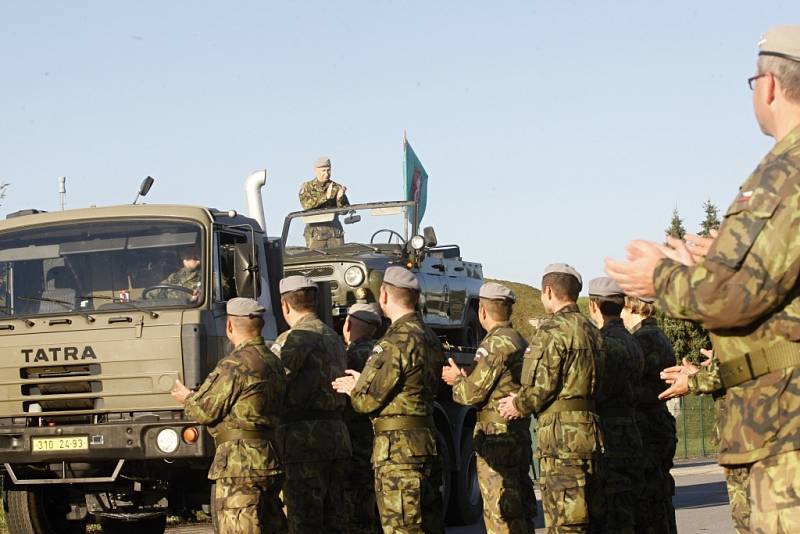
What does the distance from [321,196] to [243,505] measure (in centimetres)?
716

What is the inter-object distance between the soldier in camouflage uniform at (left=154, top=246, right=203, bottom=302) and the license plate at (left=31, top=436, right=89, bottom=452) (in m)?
1.18

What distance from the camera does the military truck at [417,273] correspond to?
1298 cm

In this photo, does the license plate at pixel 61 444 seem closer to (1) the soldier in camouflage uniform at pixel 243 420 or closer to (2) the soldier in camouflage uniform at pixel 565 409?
(1) the soldier in camouflage uniform at pixel 243 420

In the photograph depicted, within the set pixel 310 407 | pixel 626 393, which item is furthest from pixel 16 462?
pixel 626 393

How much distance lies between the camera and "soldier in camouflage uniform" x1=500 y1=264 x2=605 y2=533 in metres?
8.20

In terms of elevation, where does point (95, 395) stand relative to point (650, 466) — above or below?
above

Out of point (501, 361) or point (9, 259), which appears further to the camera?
point (9, 259)

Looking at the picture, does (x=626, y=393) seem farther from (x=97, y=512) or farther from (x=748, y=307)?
(x=748, y=307)

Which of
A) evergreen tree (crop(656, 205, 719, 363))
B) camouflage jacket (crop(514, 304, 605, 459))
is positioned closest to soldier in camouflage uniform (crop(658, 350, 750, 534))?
camouflage jacket (crop(514, 304, 605, 459))

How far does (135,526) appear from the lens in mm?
11539

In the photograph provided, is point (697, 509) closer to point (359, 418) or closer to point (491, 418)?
point (359, 418)

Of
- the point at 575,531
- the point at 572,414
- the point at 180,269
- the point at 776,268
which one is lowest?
the point at 575,531

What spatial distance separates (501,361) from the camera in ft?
30.0

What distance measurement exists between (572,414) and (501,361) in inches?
36.1
